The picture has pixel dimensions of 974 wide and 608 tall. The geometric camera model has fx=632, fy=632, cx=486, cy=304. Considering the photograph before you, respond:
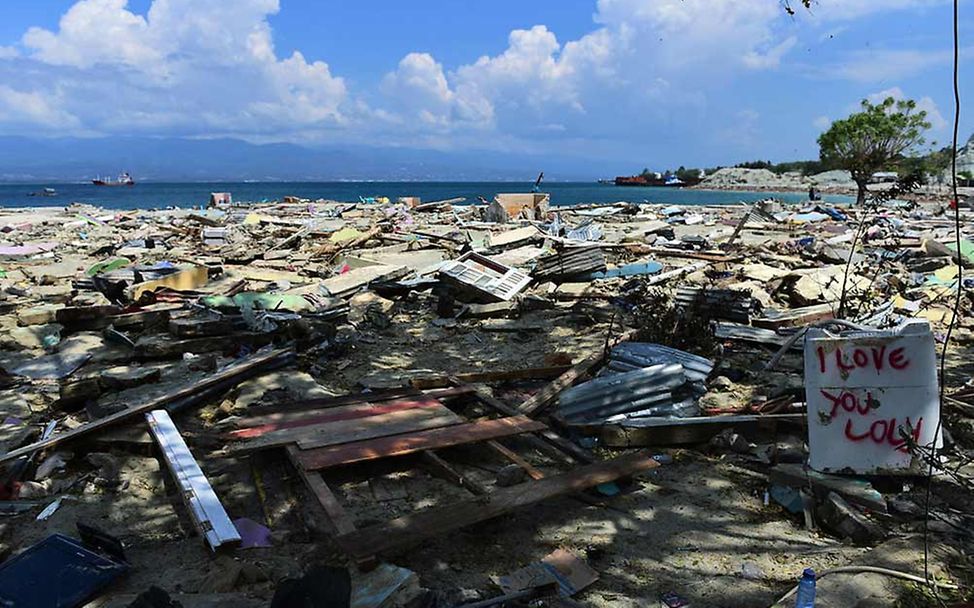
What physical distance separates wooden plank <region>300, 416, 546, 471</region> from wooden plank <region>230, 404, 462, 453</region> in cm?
8

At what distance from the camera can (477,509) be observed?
2.98 meters

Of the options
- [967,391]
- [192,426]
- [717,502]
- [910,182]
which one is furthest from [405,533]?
[910,182]

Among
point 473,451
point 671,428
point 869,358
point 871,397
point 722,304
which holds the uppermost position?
point 869,358

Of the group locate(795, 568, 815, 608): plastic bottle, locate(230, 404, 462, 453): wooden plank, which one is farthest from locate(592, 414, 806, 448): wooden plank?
locate(795, 568, 815, 608): plastic bottle

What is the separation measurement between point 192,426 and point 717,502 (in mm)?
3432

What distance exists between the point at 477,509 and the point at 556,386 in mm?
1953

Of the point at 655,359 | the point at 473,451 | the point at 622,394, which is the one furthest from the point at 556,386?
the point at 473,451

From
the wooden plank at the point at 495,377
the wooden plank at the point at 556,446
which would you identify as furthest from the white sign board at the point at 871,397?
the wooden plank at the point at 495,377

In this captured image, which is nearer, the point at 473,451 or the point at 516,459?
the point at 516,459

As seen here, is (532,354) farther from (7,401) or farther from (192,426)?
(7,401)

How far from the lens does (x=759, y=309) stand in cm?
734

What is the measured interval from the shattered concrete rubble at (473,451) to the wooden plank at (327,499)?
17mm

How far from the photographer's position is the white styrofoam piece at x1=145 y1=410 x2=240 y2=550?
2866 mm

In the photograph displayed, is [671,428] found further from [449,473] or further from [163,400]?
[163,400]
